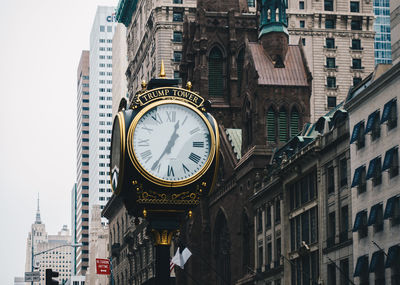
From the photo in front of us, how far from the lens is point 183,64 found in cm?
11488

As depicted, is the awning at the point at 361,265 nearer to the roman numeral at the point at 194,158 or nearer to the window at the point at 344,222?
the window at the point at 344,222

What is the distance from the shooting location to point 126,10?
163 meters

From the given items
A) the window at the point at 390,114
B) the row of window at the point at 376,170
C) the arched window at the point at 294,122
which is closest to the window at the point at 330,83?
the arched window at the point at 294,122

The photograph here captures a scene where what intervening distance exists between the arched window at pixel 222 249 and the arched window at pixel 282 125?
13921 mm

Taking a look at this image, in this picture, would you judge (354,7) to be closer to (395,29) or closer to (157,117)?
(395,29)

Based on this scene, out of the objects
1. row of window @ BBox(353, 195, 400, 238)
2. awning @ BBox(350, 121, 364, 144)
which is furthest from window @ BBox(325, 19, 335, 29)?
row of window @ BBox(353, 195, 400, 238)

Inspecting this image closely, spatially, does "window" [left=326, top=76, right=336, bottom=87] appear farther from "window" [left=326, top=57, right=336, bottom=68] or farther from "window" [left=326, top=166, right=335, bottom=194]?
"window" [left=326, top=166, right=335, bottom=194]

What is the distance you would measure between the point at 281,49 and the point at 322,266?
27.8m

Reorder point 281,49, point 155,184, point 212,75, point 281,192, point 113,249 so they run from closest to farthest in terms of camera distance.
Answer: point 155,184 → point 281,192 → point 281,49 → point 212,75 → point 113,249

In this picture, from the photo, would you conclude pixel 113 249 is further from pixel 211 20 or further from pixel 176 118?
pixel 176 118

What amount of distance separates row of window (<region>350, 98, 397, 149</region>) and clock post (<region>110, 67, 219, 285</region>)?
140 feet

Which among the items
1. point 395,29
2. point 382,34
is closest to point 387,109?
point 395,29

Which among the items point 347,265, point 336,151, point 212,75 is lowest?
point 347,265

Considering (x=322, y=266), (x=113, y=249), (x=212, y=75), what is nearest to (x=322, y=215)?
(x=322, y=266)
